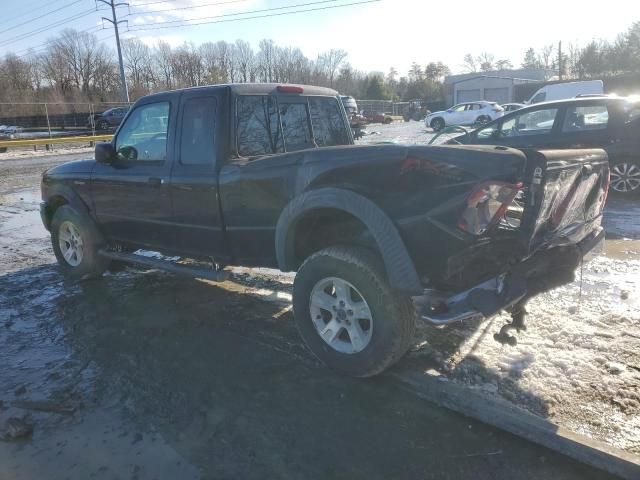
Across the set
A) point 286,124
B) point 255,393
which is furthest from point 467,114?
point 255,393

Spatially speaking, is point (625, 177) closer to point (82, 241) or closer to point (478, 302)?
point (478, 302)

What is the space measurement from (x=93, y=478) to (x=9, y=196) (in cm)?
1168

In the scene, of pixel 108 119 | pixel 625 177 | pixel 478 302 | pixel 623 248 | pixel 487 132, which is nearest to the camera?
pixel 478 302

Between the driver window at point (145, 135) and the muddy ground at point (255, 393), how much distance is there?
1.49 metres

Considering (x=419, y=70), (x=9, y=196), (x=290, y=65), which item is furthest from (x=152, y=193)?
(x=419, y=70)

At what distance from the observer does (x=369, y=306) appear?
129 inches

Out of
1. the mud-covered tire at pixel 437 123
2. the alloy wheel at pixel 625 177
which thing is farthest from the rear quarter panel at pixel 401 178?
the mud-covered tire at pixel 437 123

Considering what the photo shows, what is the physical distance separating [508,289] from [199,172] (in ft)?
8.61

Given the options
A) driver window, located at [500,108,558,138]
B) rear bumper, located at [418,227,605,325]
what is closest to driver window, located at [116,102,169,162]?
rear bumper, located at [418,227,605,325]

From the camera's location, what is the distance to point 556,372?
341 cm

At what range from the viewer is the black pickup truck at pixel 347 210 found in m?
3.01

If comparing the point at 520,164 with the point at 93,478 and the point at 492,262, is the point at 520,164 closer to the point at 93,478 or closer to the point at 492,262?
the point at 492,262

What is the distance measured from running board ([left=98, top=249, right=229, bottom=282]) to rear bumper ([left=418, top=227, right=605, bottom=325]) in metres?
1.88

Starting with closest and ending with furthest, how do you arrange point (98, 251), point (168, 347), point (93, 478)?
point (93, 478) < point (168, 347) < point (98, 251)
